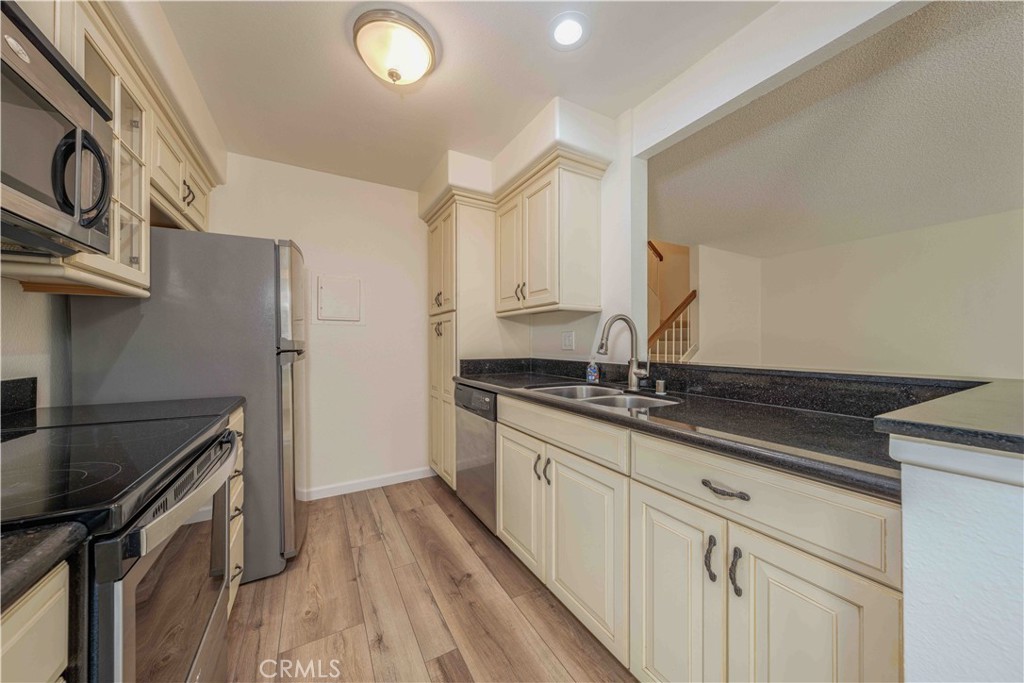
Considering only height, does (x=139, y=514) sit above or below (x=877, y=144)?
below

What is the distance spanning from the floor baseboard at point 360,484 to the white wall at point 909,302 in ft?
10.2

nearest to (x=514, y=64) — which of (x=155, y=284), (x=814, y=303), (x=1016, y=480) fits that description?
(x=155, y=284)

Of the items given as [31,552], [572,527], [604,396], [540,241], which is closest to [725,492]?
[572,527]

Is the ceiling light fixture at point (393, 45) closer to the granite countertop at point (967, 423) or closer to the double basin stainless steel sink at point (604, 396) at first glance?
the double basin stainless steel sink at point (604, 396)

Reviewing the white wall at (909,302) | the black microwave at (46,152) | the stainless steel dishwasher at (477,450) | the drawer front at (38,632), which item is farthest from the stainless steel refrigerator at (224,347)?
the white wall at (909,302)

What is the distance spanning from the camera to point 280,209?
2434 millimetres

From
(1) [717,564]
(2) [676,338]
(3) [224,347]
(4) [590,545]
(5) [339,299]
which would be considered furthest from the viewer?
(2) [676,338]

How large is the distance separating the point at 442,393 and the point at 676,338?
3.47 meters

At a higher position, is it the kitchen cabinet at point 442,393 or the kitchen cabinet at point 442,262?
the kitchen cabinet at point 442,262

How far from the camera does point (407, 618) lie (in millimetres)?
1415

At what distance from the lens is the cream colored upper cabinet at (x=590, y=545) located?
3.69 ft

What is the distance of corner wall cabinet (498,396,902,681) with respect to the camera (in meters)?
0.65

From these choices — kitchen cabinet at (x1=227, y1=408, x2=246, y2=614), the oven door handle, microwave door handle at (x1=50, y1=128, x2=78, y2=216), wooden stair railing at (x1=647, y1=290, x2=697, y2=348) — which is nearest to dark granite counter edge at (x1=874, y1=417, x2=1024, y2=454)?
the oven door handle

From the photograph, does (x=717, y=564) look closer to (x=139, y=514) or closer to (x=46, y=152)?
(x=139, y=514)
